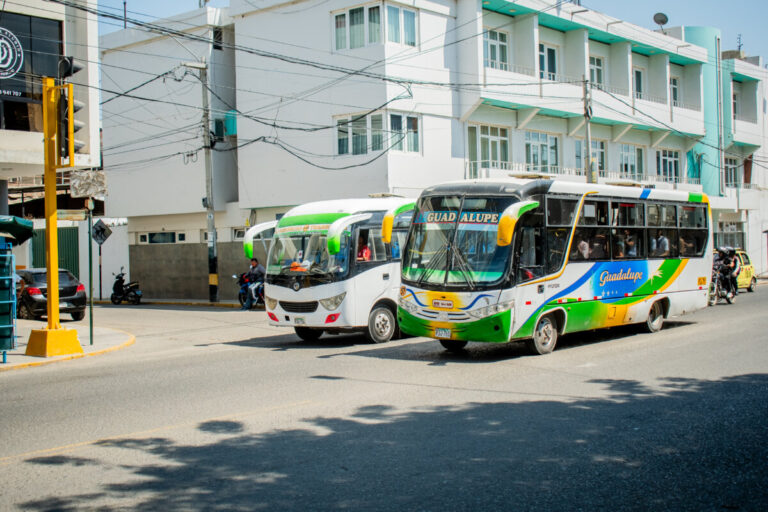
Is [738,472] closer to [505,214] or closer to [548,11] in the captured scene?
[505,214]

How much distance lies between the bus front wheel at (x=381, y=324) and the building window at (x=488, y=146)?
14.4 meters

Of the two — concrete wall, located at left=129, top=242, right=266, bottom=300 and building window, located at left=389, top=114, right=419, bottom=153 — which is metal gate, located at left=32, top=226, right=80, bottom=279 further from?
building window, located at left=389, top=114, right=419, bottom=153

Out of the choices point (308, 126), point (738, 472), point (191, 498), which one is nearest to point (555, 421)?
point (738, 472)

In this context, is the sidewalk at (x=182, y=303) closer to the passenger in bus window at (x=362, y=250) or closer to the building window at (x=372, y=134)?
the building window at (x=372, y=134)

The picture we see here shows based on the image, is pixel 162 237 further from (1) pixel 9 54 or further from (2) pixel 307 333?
(2) pixel 307 333

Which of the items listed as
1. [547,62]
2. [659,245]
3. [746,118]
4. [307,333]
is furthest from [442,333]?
[746,118]

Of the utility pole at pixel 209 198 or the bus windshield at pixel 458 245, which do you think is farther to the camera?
the utility pole at pixel 209 198

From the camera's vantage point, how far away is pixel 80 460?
6711mm

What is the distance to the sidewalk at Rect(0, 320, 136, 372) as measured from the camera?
13.5m

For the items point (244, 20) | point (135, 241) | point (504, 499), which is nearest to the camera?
point (504, 499)

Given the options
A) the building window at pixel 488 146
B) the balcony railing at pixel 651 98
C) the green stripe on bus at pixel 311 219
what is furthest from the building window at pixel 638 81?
the green stripe on bus at pixel 311 219

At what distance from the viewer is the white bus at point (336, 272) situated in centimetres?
1472

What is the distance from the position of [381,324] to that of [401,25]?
14862mm

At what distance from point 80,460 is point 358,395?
12.0 feet
